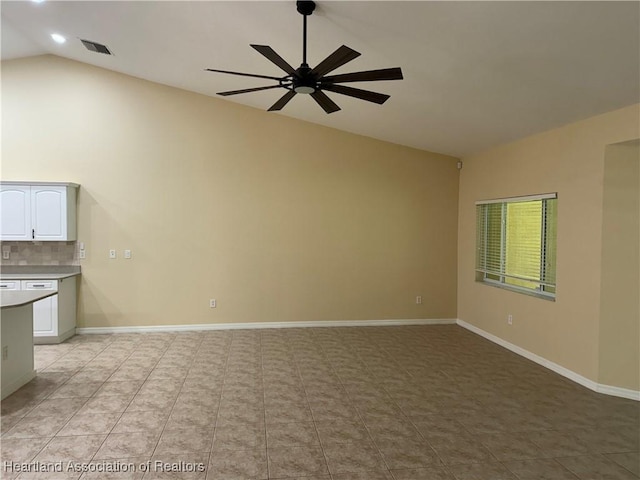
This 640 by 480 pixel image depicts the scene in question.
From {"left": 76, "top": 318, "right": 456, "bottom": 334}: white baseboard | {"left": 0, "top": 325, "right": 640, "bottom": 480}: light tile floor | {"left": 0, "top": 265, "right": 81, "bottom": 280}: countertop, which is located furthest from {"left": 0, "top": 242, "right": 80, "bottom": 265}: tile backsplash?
{"left": 0, "top": 325, "right": 640, "bottom": 480}: light tile floor

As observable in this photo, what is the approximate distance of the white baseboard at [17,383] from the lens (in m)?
3.61

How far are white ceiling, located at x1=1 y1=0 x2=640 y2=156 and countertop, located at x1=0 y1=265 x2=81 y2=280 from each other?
108 inches

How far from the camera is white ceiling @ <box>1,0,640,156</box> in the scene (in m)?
2.69

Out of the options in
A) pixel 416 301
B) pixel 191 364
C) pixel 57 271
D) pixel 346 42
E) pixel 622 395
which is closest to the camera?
pixel 346 42

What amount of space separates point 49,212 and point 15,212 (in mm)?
373

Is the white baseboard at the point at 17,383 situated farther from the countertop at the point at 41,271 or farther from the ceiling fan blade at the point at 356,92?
the ceiling fan blade at the point at 356,92

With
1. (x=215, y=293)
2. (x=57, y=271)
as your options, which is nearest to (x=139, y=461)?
(x=215, y=293)

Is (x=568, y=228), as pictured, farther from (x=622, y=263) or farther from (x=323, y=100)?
(x=323, y=100)

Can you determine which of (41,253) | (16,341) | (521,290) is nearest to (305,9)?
(16,341)

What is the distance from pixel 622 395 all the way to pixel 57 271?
260 inches

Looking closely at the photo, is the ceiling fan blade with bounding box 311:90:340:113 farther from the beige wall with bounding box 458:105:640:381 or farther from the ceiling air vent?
the ceiling air vent

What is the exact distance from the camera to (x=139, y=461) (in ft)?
8.85

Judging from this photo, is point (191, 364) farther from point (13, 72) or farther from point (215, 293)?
point (13, 72)

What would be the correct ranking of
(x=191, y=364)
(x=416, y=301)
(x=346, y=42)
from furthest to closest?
1. (x=416, y=301)
2. (x=191, y=364)
3. (x=346, y=42)
